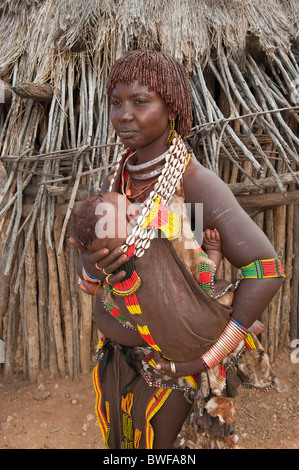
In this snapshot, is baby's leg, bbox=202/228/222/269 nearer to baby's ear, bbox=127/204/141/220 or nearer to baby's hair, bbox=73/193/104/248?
baby's ear, bbox=127/204/141/220

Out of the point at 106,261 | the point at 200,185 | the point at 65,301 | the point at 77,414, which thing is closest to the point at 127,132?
the point at 200,185

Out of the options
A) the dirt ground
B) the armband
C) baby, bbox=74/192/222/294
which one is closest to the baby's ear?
baby, bbox=74/192/222/294

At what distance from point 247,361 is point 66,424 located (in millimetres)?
2242

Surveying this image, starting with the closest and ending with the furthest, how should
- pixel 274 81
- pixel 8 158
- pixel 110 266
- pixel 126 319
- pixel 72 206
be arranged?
1. pixel 110 266
2. pixel 126 319
3. pixel 72 206
4. pixel 8 158
5. pixel 274 81

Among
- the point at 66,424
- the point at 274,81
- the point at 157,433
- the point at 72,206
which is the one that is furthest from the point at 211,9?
the point at 66,424

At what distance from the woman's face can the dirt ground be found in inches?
102

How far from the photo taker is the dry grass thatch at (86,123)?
3275mm

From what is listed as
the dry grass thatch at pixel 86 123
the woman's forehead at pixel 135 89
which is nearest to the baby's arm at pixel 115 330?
the woman's forehead at pixel 135 89

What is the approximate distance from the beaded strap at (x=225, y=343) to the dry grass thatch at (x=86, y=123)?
67.1 inches

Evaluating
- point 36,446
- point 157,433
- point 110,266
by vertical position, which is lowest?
point 36,446

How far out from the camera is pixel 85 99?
3480mm

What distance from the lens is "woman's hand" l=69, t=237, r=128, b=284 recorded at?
138cm

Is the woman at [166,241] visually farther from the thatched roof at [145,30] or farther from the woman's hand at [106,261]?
the thatched roof at [145,30]

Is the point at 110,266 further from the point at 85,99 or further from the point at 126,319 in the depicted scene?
the point at 85,99
